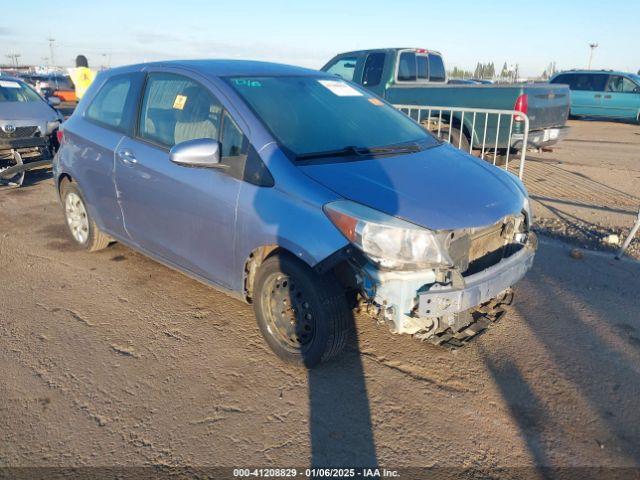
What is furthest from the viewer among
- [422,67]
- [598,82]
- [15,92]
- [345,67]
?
[598,82]

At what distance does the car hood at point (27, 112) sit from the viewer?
327 inches

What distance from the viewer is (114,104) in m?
4.50

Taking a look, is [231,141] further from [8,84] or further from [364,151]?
[8,84]

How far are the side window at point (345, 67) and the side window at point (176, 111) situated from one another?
6.32 meters

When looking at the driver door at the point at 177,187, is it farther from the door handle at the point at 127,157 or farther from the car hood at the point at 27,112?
the car hood at the point at 27,112

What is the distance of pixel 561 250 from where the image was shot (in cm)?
535

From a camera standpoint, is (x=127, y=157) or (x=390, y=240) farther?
(x=127, y=157)

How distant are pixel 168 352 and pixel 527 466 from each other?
227 centimetres

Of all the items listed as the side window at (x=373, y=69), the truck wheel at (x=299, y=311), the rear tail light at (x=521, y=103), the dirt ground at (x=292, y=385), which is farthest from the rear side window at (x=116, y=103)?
the side window at (x=373, y=69)

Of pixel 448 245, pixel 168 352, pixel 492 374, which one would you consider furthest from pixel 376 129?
pixel 168 352

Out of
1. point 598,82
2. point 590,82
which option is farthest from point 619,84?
point 590,82

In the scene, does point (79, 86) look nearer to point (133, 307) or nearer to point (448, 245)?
point (133, 307)

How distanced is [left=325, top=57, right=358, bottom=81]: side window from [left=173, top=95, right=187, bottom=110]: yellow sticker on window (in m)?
6.50

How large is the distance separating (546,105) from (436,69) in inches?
120
